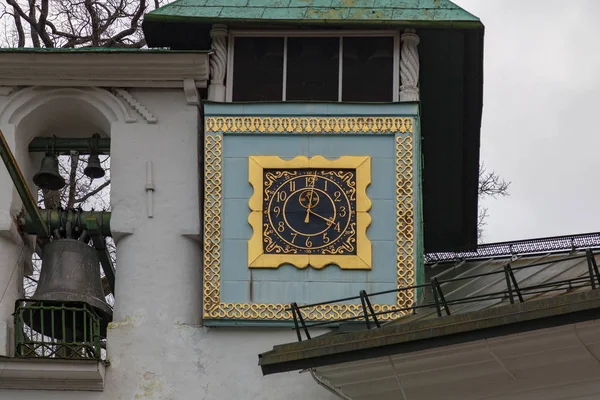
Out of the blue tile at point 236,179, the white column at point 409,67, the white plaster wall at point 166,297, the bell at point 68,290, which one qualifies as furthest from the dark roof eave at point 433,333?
the white column at point 409,67

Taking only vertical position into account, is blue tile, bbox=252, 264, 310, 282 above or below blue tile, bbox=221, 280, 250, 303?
above

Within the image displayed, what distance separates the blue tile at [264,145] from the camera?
21.1 meters

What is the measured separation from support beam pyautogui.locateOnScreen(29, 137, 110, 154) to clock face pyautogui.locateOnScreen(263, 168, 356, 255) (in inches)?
85.5

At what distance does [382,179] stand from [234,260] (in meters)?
1.67

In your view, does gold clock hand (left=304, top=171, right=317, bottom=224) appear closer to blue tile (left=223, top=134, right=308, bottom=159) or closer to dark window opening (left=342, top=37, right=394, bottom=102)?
blue tile (left=223, top=134, right=308, bottom=159)

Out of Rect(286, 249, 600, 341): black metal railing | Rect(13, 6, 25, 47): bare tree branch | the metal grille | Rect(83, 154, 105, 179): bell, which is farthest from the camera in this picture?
Rect(13, 6, 25, 47): bare tree branch

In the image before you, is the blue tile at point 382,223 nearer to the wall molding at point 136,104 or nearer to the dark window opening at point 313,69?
the dark window opening at point 313,69

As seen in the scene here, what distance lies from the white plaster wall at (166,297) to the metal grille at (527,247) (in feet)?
16.1

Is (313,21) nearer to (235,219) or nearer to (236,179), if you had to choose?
(236,179)

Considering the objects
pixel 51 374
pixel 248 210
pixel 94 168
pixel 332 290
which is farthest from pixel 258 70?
pixel 51 374

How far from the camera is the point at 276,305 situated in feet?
67.7

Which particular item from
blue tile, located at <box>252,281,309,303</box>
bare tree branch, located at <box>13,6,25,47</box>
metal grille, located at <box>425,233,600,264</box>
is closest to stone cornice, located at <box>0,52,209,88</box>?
blue tile, located at <box>252,281,309,303</box>

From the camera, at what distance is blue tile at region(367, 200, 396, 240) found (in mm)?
20766

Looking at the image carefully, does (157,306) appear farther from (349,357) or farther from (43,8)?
(43,8)
